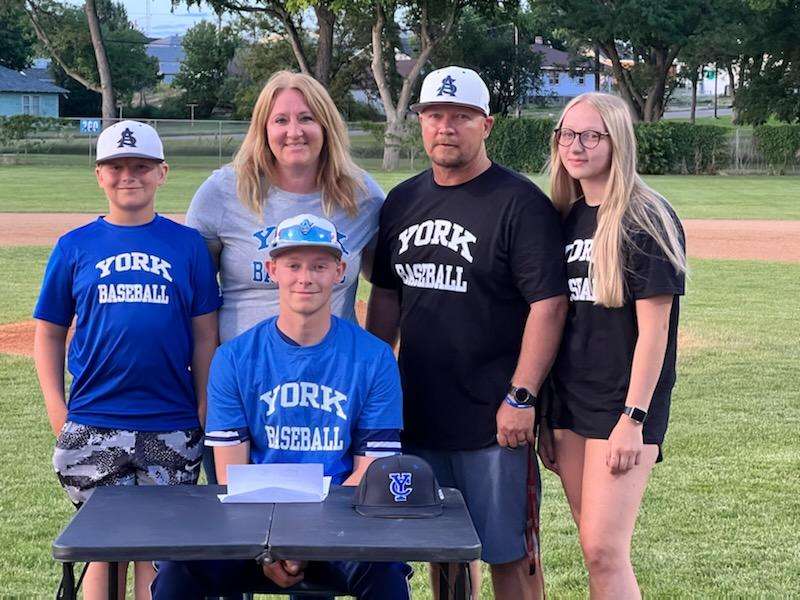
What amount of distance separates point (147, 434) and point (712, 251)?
16.8 m

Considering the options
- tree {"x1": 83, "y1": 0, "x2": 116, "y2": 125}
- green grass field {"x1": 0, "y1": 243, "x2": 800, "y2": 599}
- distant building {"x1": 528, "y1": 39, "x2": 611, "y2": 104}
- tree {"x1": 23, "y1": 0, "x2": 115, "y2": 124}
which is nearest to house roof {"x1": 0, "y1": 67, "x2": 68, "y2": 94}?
tree {"x1": 23, "y1": 0, "x2": 115, "y2": 124}

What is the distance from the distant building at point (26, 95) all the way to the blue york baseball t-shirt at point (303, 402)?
68.7 meters

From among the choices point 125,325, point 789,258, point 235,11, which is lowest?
point 789,258

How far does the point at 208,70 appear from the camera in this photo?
7538 centimetres

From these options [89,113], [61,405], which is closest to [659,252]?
[61,405]

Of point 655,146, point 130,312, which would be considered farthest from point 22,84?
point 130,312

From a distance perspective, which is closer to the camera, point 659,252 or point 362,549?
point 362,549

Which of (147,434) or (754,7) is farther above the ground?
(754,7)

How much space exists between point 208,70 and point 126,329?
2918 inches

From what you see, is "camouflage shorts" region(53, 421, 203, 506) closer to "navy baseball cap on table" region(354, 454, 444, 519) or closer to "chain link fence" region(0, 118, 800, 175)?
"navy baseball cap on table" region(354, 454, 444, 519)

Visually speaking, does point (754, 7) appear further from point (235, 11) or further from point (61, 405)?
point (61, 405)

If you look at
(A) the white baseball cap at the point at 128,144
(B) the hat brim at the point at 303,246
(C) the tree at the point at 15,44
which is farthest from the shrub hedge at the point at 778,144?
(C) the tree at the point at 15,44

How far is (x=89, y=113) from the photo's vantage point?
75.1 m

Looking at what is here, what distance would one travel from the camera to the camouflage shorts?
391 cm
